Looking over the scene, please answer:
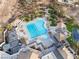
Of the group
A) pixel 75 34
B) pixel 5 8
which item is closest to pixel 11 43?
pixel 5 8

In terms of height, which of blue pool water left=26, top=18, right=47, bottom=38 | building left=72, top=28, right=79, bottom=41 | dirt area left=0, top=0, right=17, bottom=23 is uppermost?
dirt area left=0, top=0, right=17, bottom=23

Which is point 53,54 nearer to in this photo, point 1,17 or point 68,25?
point 68,25

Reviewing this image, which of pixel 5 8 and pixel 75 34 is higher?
pixel 5 8

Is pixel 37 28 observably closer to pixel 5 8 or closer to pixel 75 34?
pixel 75 34

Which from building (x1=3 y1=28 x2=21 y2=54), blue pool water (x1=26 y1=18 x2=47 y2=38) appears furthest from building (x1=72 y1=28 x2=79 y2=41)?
building (x1=3 y1=28 x2=21 y2=54)

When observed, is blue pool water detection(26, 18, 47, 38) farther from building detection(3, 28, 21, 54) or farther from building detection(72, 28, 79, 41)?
building detection(72, 28, 79, 41)

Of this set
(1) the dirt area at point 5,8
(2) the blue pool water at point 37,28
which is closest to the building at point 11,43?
(2) the blue pool water at point 37,28

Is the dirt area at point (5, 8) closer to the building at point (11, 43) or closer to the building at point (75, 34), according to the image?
the building at point (11, 43)

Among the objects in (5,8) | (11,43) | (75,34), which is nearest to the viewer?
(11,43)
